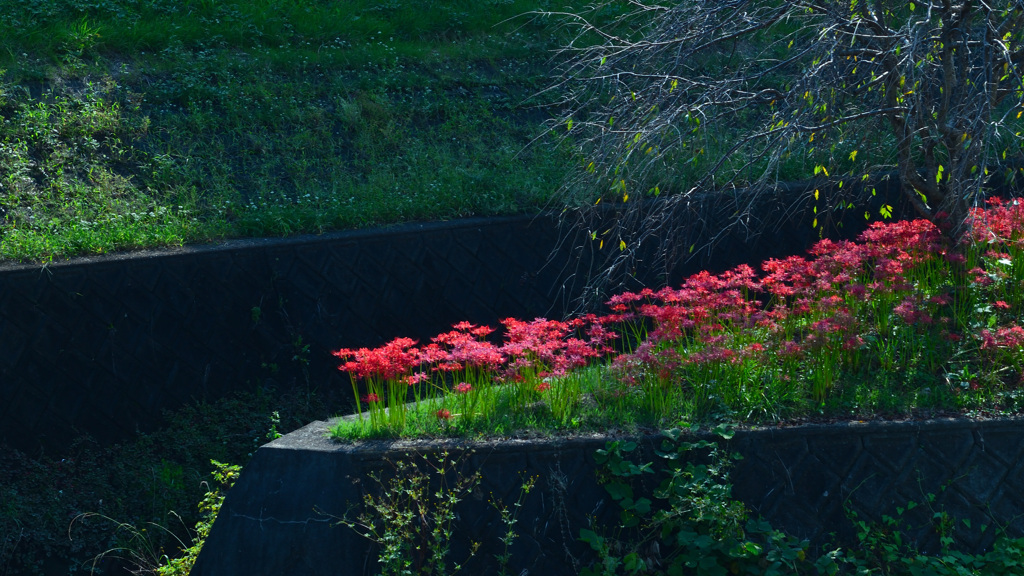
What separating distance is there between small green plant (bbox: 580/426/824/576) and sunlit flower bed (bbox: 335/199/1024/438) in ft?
1.01

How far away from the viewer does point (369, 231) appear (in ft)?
26.1

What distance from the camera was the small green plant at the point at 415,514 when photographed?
4.26 metres

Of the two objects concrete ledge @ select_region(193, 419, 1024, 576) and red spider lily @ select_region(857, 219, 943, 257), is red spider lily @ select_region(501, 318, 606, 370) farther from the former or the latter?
red spider lily @ select_region(857, 219, 943, 257)

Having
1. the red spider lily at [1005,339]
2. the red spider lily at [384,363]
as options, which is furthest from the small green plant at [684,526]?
the red spider lily at [1005,339]

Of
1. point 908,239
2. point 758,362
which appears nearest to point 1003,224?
point 908,239

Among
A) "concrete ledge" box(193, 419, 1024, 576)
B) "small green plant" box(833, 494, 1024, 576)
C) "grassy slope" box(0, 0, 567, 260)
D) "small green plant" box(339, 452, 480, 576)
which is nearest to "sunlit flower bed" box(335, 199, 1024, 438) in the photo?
"concrete ledge" box(193, 419, 1024, 576)

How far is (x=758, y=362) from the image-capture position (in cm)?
518

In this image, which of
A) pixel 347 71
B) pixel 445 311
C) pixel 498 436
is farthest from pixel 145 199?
pixel 498 436

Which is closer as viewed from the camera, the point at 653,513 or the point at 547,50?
the point at 653,513

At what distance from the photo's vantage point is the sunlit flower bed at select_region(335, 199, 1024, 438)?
4.93 meters

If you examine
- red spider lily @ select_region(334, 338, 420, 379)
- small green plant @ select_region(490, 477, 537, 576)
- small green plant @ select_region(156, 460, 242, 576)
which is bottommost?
small green plant @ select_region(156, 460, 242, 576)

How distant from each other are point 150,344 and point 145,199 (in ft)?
6.03

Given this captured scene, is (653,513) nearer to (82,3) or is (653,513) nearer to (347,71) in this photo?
(347,71)

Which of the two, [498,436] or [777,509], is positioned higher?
[498,436]
